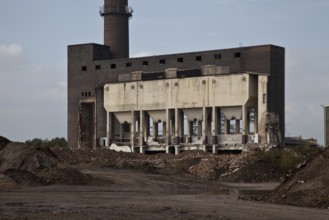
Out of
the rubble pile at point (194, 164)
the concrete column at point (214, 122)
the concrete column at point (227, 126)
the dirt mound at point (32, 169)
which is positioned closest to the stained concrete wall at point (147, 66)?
the concrete column at point (214, 122)

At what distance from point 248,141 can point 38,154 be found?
29.8 metres

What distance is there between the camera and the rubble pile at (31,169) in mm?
36188

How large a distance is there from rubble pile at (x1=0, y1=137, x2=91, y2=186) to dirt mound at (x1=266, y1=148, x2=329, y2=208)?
1524cm

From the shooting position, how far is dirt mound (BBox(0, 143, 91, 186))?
36.5 meters

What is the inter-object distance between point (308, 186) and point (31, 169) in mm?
19713

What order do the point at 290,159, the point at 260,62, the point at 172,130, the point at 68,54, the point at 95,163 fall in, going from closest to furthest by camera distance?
the point at 290,159 < the point at 95,163 < the point at 260,62 < the point at 172,130 < the point at 68,54

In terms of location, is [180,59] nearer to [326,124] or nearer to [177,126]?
[177,126]

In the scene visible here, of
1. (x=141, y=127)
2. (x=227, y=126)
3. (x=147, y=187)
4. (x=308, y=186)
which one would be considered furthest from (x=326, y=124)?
(x=308, y=186)

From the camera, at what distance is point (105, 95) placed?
7631 cm

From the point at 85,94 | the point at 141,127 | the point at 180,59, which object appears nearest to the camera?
the point at 141,127

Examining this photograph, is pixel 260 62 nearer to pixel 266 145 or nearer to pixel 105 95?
pixel 266 145

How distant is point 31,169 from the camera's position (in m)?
39.2

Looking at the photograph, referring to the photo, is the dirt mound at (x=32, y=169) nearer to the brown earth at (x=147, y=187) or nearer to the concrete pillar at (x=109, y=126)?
the brown earth at (x=147, y=187)

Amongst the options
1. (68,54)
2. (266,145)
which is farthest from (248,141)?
(68,54)
